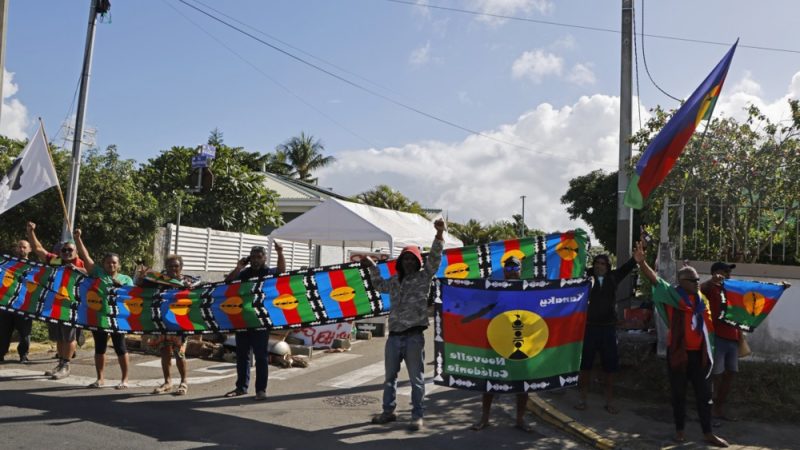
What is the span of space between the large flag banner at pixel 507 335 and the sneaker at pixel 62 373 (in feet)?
17.6

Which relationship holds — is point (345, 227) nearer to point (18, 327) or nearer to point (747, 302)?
point (18, 327)

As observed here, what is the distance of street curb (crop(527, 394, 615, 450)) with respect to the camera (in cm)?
666

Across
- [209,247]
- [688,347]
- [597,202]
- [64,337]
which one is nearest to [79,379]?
[64,337]

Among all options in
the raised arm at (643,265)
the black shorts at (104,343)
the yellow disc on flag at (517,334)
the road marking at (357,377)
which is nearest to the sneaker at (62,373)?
the black shorts at (104,343)

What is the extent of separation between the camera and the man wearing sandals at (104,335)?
27.7 ft

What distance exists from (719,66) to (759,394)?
4.12 metres

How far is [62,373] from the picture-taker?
29.5ft

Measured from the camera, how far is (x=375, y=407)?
312 inches

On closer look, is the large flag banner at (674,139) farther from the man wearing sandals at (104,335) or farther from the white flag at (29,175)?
the white flag at (29,175)

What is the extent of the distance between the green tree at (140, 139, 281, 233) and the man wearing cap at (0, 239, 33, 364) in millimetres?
15393

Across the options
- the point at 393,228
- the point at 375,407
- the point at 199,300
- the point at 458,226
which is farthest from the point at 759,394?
the point at 458,226

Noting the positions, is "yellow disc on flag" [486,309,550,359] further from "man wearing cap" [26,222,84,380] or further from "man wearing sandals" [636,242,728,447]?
"man wearing cap" [26,222,84,380]

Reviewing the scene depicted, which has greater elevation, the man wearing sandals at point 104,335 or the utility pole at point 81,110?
the utility pole at point 81,110

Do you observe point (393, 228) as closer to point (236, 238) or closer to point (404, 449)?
point (236, 238)
